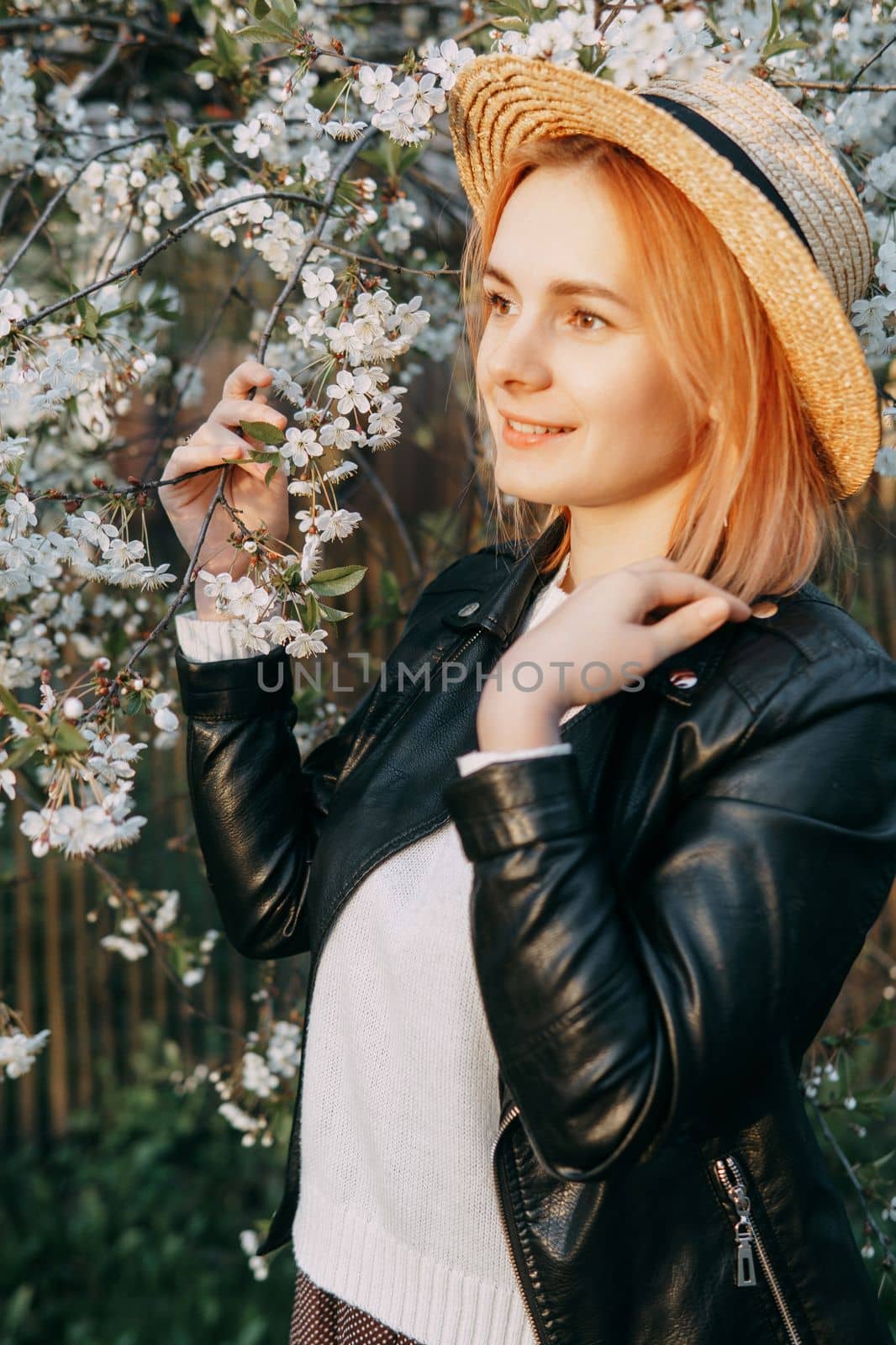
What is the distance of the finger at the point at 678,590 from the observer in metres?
1.22

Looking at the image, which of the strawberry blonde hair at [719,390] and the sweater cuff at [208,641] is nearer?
the strawberry blonde hair at [719,390]

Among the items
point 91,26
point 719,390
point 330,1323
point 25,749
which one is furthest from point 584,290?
point 91,26

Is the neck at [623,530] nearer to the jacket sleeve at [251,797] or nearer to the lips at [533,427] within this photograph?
the lips at [533,427]

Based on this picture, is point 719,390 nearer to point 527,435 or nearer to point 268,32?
point 527,435

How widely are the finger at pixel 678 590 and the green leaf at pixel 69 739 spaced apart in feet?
1.83

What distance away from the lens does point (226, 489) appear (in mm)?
1620

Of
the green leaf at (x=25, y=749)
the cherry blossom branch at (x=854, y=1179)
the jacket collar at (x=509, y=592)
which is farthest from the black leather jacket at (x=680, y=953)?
the cherry blossom branch at (x=854, y=1179)

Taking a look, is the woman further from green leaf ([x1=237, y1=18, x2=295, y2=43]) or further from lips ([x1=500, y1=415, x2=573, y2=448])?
green leaf ([x1=237, y1=18, x2=295, y2=43])

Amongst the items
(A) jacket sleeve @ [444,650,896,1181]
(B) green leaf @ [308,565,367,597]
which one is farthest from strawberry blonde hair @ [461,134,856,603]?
(B) green leaf @ [308,565,367,597]

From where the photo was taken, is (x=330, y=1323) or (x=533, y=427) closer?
(x=533, y=427)

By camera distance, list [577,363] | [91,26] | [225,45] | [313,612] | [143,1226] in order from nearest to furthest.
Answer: [577,363] < [313,612] < [225,45] < [91,26] < [143,1226]

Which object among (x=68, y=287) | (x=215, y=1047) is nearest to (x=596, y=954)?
(x=68, y=287)

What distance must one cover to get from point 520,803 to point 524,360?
1.63 ft

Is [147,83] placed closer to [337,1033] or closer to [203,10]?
[203,10]
